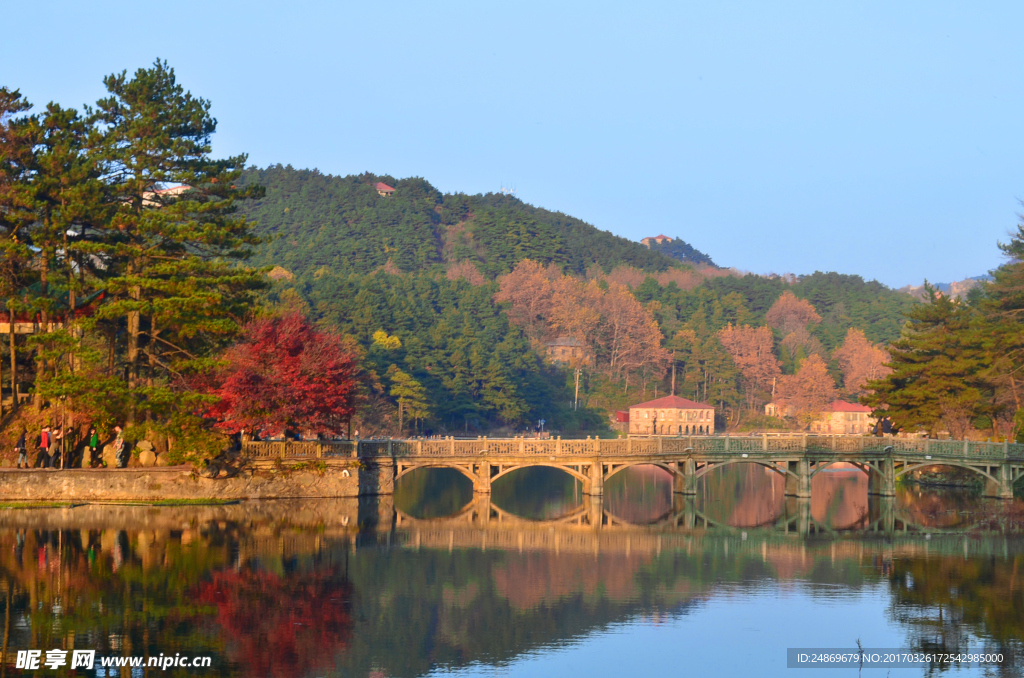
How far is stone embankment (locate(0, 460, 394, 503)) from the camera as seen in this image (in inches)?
1407

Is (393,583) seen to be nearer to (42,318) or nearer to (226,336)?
(226,336)

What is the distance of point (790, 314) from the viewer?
156250 mm

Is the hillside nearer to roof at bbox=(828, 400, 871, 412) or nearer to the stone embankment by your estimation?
roof at bbox=(828, 400, 871, 412)

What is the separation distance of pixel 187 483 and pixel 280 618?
16227 millimetres

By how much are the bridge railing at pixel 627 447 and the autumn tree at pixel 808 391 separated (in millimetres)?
77498

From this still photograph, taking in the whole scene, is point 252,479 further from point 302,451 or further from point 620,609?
point 620,609

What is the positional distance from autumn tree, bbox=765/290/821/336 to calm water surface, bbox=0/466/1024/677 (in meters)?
115

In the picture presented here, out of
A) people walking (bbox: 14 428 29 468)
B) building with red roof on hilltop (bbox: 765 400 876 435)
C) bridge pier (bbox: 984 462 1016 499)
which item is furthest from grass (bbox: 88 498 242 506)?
building with red roof on hilltop (bbox: 765 400 876 435)

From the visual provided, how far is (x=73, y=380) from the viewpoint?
36.0 metres

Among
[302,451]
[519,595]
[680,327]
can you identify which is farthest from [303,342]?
[680,327]

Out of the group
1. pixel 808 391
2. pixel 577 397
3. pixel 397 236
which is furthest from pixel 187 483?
pixel 397 236

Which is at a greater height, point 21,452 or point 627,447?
point 627,447

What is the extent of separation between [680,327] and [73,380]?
4244 inches

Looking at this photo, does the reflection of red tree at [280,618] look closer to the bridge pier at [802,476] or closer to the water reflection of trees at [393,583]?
the water reflection of trees at [393,583]
